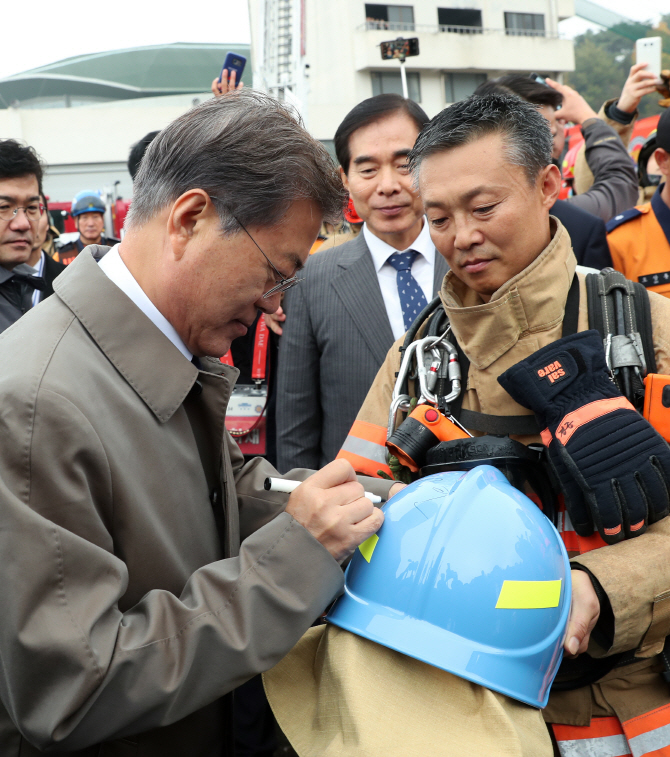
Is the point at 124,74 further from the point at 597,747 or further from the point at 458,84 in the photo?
the point at 597,747

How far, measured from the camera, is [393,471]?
6.77ft

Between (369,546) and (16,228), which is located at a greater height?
(16,228)

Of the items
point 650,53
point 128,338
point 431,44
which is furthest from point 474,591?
point 431,44

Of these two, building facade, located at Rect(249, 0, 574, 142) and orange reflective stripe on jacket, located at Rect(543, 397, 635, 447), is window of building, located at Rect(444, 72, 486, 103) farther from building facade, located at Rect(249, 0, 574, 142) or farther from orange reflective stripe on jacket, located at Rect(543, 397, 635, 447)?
orange reflective stripe on jacket, located at Rect(543, 397, 635, 447)

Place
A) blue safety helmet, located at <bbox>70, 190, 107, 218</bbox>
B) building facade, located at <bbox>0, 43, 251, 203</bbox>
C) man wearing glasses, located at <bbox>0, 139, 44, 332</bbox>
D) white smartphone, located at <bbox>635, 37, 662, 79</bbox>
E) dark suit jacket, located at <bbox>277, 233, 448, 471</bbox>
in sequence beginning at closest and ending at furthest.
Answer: dark suit jacket, located at <bbox>277, 233, 448, 471</bbox> → man wearing glasses, located at <bbox>0, 139, 44, 332</bbox> → white smartphone, located at <bbox>635, 37, 662, 79</bbox> → blue safety helmet, located at <bbox>70, 190, 107, 218</bbox> → building facade, located at <bbox>0, 43, 251, 203</bbox>

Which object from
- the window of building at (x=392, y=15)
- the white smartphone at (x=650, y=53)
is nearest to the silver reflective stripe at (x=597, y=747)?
the white smartphone at (x=650, y=53)

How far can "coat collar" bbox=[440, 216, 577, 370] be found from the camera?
1.91 metres

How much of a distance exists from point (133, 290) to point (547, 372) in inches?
39.2

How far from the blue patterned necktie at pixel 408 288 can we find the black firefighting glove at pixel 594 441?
1.60m

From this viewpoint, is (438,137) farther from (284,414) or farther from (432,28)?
(432,28)

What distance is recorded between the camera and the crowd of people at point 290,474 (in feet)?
4.29

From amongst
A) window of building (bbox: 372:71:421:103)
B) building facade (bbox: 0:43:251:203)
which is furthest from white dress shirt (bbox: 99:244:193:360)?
window of building (bbox: 372:71:421:103)

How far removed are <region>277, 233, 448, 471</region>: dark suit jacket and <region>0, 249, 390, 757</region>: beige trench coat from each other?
159cm

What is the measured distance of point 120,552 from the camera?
1500 millimetres
